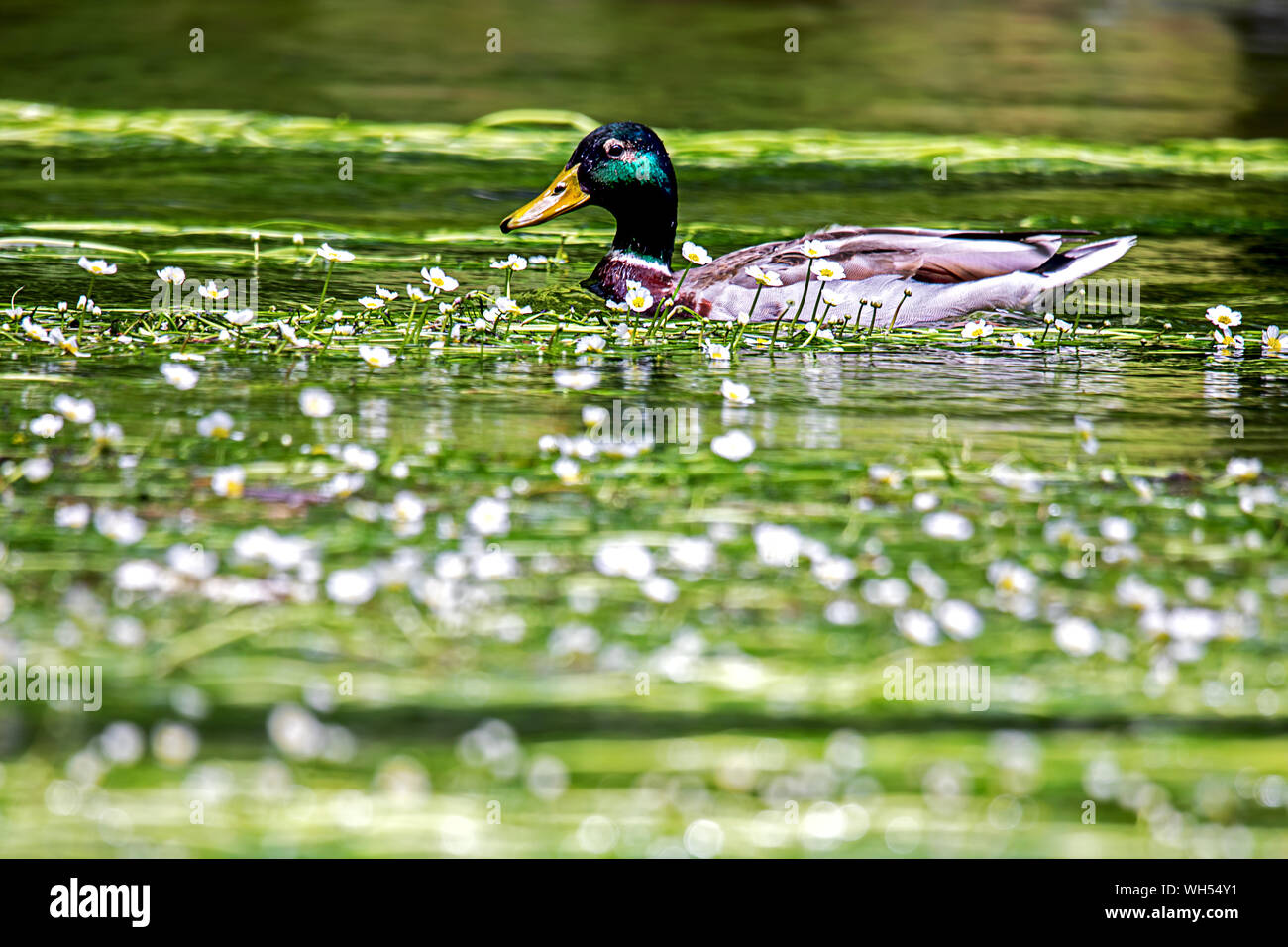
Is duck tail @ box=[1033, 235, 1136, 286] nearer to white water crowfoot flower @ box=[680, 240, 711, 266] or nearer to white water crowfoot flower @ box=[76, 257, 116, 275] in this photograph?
white water crowfoot flower @ box=[680, 240, 711, 266]

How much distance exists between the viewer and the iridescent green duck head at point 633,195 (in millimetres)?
4320

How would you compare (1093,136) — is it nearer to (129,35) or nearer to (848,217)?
(848,217)

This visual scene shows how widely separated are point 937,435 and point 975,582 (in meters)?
0.76

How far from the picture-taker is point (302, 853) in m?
2.00

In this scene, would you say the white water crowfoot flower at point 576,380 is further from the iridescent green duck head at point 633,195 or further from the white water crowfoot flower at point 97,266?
the white water crowfoot flower at point 97,266

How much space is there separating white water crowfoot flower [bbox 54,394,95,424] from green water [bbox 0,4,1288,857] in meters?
0.05

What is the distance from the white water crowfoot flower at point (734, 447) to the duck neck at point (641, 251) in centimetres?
114

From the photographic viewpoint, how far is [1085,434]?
3373 mm

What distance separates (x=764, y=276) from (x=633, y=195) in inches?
22.5

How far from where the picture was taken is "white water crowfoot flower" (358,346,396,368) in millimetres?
3777

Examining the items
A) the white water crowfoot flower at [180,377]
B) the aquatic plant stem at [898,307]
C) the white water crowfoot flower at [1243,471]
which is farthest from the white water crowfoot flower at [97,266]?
the white water crowfoot flower at [1243,471]

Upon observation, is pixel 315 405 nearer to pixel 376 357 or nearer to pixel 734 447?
pixel 376 357

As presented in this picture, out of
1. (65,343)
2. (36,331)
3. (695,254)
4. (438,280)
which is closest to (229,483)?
(65,343)

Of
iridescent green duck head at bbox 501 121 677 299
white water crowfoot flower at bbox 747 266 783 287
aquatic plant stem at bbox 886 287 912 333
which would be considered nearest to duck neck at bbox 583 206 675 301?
iridescent green duck head at bbox 501 121 677 299
